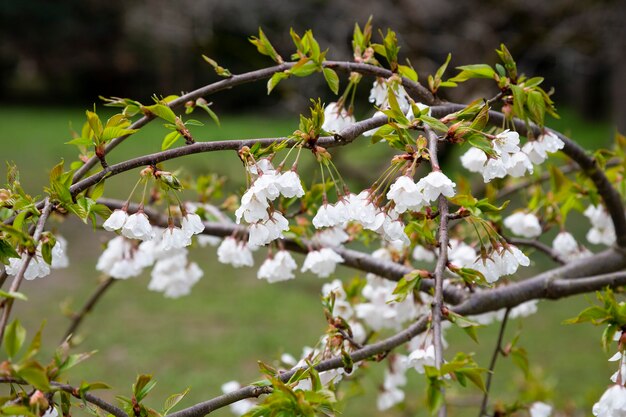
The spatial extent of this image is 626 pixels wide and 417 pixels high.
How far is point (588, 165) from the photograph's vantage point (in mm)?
1312

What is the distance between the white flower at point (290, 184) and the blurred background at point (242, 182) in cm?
68

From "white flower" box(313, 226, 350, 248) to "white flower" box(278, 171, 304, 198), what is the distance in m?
0.45

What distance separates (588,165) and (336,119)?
488 mm

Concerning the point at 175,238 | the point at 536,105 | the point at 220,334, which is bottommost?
the point at 220,334

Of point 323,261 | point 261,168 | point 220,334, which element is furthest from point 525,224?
point 220,334

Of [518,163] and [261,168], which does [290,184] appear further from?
[518,163]

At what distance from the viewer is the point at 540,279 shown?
1354 millimetres

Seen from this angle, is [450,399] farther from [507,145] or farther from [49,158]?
[49,158]

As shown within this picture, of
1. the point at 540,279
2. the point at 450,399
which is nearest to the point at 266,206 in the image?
the point at 540,279

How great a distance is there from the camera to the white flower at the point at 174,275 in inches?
62.7

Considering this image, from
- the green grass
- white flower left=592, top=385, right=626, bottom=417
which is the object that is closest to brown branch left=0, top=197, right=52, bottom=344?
white flower left=592, top=385, right=626, bottom=417

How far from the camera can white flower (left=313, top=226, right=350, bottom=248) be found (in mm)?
1351

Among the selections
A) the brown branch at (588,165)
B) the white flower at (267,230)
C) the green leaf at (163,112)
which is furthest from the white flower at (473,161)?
the green leaf at (163,112)

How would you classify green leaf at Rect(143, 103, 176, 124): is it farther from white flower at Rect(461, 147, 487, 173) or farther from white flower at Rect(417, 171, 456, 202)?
white flower at Rect(461, 147, 487, 173)
